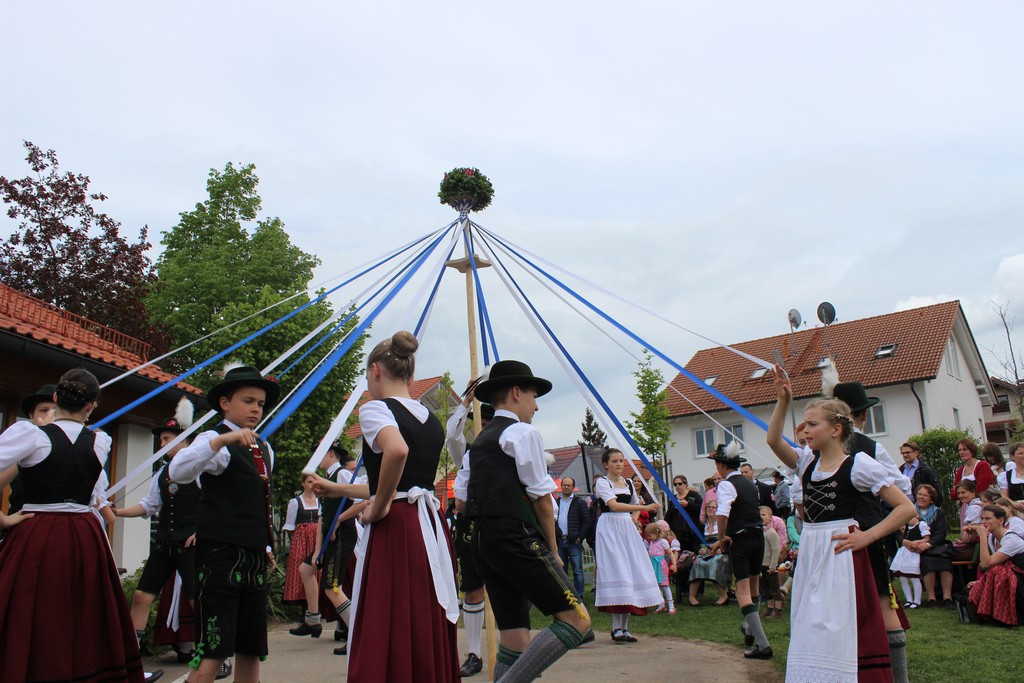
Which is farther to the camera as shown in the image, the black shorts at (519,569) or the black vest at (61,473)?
the black vest at (61,473)

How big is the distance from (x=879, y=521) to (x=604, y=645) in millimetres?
3815

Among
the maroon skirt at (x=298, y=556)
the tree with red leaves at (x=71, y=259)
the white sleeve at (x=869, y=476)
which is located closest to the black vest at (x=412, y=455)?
the white sleeve at (x=869, y=476)

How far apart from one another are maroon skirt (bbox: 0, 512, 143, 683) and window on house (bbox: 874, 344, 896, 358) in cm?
2903

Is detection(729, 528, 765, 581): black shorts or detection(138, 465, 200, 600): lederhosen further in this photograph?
detection(729, 528, 765, 581): black shorts

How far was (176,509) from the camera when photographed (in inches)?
249

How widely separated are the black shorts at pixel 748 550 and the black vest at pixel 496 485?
360 centimetres

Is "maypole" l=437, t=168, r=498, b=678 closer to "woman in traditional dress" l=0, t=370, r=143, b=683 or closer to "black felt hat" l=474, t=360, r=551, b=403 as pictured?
"black felt hat" l=474, t=360, r=551, b=403

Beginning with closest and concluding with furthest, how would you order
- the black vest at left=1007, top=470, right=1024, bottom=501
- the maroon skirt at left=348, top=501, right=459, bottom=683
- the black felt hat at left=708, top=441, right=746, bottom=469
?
the maroon skirt at left=348, top=501, right=459, bottom=683
the black felt hat at left=708, top=441, right=746, bottom=469
the black vest at left=1007, top=470, right=1024, bottom=501

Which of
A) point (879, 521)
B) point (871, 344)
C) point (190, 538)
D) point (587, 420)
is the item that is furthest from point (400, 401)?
point (587, 420)

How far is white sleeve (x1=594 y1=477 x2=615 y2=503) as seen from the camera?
26.3 ft

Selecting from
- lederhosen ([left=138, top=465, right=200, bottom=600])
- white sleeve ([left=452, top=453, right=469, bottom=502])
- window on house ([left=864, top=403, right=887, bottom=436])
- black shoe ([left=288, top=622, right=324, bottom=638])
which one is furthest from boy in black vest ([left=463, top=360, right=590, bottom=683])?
window on house ([left=864, top=403, right=887, bottom=436])

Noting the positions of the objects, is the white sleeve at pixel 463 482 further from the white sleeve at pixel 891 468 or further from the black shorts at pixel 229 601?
the white sleeve at pixel 891 468

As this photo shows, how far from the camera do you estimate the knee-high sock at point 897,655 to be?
421 cm

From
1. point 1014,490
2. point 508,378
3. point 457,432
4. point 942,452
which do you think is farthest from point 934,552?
point 942,452
